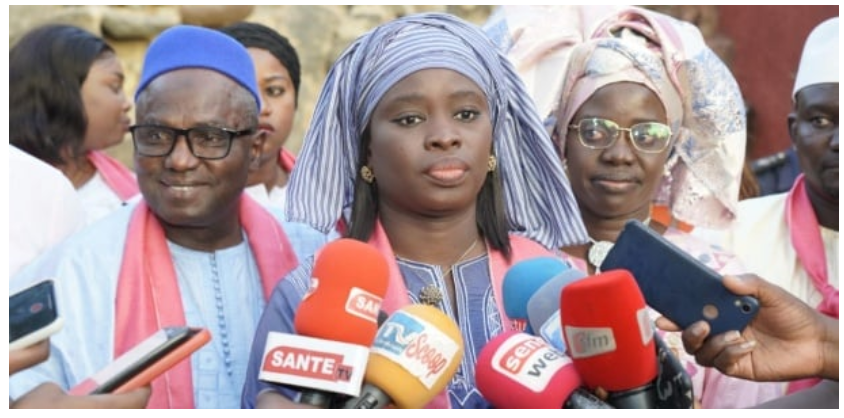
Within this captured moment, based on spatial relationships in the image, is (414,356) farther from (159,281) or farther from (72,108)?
(72,108)

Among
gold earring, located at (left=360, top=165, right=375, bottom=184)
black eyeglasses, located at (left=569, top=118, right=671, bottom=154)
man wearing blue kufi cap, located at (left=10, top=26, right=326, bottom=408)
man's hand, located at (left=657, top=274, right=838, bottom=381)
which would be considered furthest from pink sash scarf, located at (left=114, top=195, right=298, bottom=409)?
man's hand, located at (left=657, top=274, right=838, bottom=381)

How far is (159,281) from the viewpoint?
4246 millimetres

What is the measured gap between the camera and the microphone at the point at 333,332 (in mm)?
2949

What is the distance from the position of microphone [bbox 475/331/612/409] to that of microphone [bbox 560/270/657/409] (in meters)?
0.04

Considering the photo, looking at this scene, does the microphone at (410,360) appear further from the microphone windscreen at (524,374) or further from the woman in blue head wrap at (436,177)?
the woman in blue head wrap at (436,177)

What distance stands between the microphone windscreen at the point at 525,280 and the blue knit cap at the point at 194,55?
1327 millimetres

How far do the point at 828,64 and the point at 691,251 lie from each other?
1071mm

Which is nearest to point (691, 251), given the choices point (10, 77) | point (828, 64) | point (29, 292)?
point (828, 64)

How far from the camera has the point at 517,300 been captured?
11.7 feet

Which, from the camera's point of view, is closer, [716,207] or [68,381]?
[68,381]

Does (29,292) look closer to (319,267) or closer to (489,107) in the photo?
(319,267)

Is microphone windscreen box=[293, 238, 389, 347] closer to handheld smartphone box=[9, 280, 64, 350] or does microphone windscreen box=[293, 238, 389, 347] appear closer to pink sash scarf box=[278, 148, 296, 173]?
handheld smartphone box=[9, 280, 64, 350]

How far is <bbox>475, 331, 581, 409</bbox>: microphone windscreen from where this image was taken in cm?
305

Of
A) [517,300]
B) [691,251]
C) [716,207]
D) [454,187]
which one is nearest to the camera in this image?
[517,300]
